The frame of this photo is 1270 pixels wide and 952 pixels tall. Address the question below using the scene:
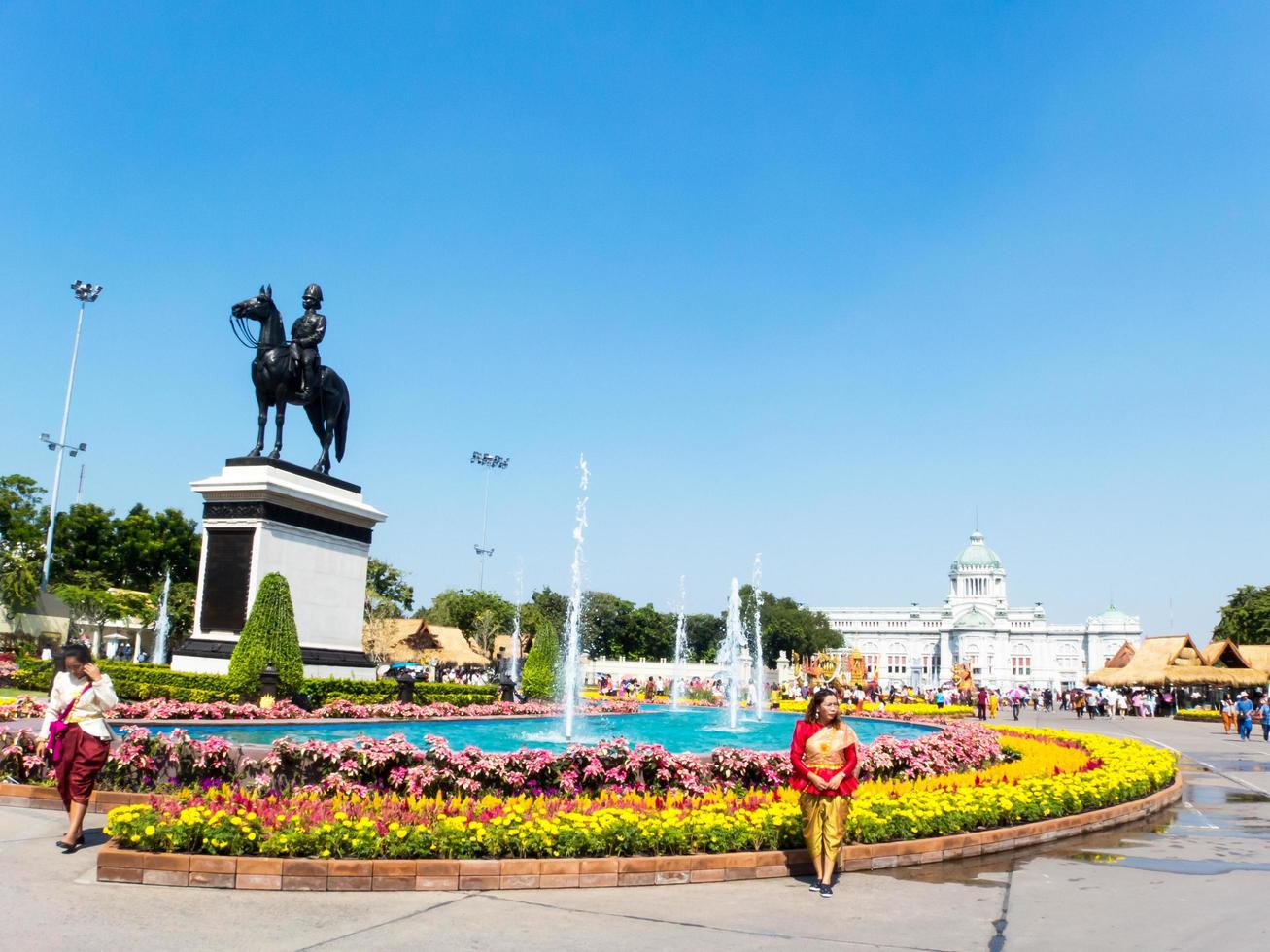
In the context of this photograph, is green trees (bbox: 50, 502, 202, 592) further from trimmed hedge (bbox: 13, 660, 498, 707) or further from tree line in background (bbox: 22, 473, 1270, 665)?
trimmed hedge (bbox: 13, 660, 498, 707)

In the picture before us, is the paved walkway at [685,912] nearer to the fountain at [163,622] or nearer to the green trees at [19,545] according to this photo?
the fountain at [163,622]

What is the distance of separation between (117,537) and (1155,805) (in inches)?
2085

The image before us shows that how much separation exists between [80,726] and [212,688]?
1129 centimetres

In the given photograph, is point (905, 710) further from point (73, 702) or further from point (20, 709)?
point (73, 702)

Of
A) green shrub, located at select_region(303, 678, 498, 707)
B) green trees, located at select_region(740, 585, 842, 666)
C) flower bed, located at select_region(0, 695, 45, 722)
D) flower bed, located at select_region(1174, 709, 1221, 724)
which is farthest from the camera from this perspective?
green trees, located at select_region(740, 585, 842, 666)

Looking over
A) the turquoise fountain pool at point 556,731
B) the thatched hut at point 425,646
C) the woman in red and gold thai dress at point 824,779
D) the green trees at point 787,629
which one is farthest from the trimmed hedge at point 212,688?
the green trees at point 787,629

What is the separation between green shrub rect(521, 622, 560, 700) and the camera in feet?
99.1

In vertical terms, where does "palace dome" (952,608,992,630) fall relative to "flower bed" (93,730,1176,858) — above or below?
above

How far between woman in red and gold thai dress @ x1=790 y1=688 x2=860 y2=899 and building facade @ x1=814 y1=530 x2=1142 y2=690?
136 meters

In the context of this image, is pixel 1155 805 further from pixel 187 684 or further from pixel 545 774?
pixel 187 684

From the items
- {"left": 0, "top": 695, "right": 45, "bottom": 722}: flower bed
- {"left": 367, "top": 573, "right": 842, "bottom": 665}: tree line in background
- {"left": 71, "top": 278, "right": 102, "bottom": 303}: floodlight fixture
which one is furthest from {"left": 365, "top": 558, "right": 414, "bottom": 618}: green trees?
{"left": 0, "top": 695, "right": 45, "bottom": 722}: flower bed

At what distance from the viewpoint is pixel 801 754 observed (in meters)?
8.26

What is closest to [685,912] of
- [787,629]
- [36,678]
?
[36,678]

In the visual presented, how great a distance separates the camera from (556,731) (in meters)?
21.6
